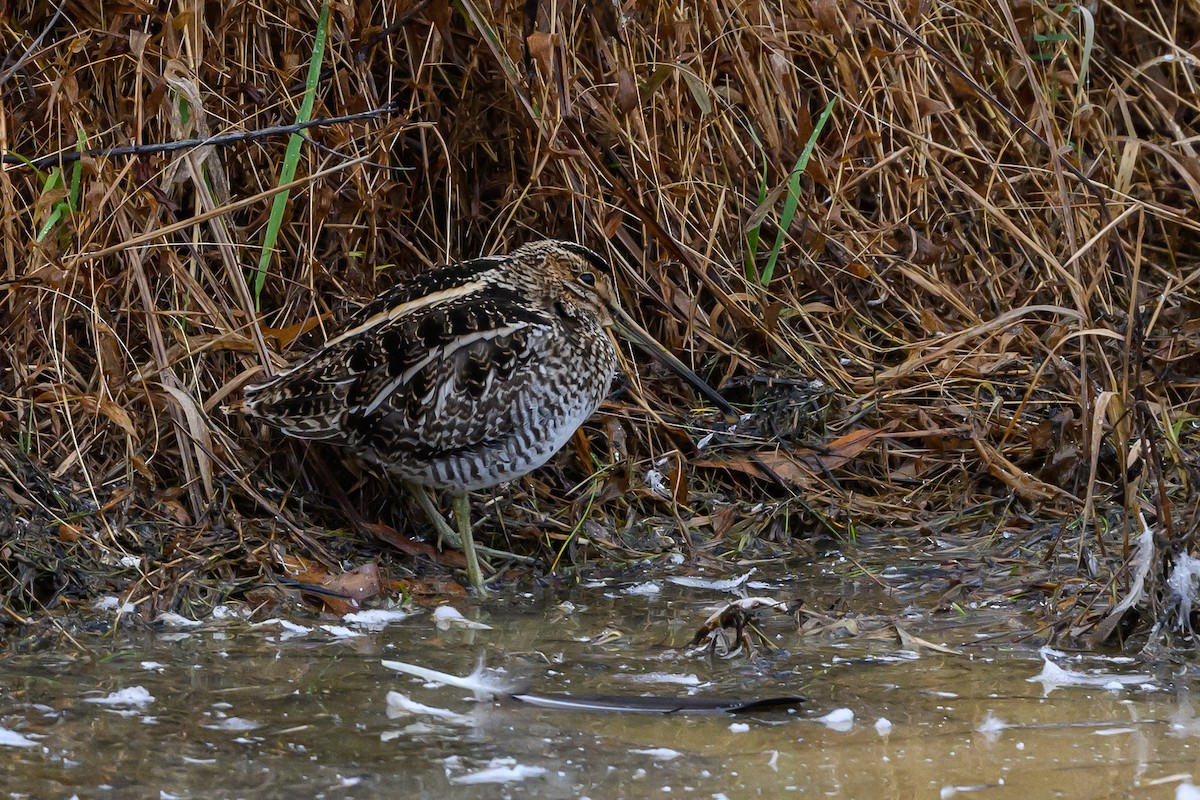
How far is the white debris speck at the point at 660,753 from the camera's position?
9.16ft

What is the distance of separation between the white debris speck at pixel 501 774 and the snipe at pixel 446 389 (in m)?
1.45

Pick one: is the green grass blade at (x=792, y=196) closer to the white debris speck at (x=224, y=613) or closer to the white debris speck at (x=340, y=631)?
the white debris speck at (x=340, y=631)

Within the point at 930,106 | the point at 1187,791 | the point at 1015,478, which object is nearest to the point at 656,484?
the point at 1015,478

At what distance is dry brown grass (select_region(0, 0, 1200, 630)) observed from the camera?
4.12m

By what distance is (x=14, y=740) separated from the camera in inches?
111

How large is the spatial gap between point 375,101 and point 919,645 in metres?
2.53

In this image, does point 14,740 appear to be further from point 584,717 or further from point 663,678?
point 663,678

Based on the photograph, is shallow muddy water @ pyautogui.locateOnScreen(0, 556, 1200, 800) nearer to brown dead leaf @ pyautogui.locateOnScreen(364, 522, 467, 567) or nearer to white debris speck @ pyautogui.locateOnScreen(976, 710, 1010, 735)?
white debris speck @ pyautogui.locateOnScreen(976, 710, 1010, 735)

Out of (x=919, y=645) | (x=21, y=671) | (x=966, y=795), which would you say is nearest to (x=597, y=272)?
(x=919, y=645)

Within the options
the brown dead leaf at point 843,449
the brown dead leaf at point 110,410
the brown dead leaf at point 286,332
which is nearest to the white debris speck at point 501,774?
the brown dead leaf at point 110,410

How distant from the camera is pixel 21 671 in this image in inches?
129

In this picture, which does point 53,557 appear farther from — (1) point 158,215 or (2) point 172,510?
(1) point 158,215

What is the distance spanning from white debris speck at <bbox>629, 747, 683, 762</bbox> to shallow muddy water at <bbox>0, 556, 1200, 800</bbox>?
0.01m

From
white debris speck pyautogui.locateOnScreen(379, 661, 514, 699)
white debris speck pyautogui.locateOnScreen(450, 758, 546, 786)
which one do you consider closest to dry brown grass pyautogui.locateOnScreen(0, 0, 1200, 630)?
white debris speck pyautogui.locateOnScreen(379, 661, 514, 699)
